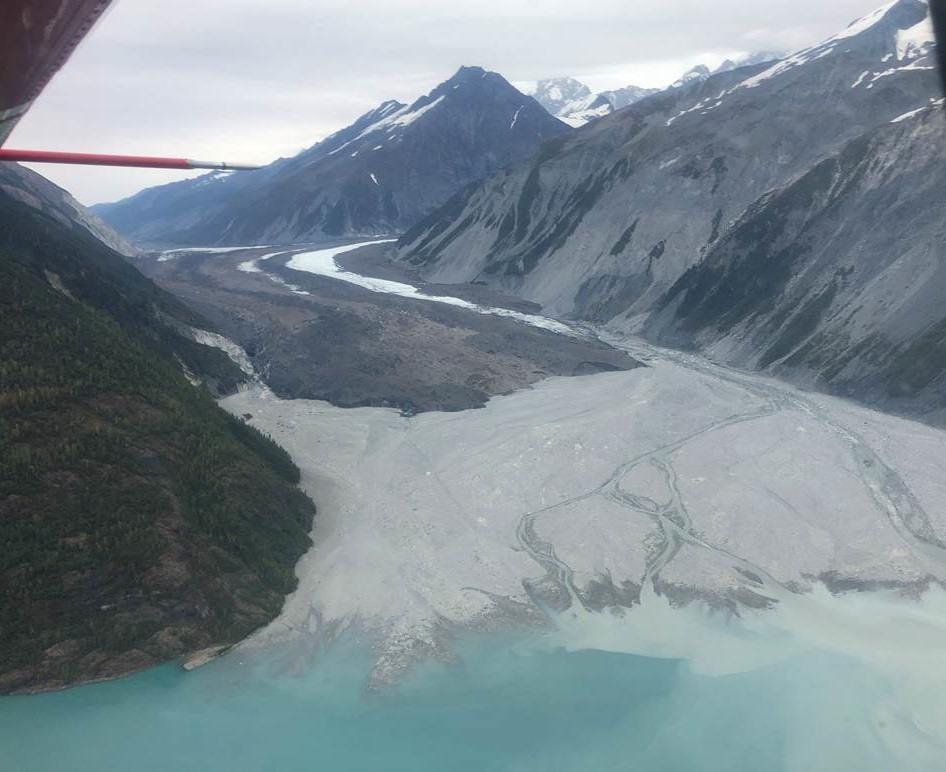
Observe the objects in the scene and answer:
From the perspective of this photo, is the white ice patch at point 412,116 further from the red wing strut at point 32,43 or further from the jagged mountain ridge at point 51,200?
the red wing strut at point 32,43

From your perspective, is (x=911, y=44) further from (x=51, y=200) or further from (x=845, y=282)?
(x=51, y=200)

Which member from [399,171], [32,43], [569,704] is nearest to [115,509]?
[569,704]

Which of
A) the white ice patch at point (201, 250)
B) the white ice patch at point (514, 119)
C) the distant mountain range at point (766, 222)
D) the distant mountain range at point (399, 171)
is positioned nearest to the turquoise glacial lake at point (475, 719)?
the distant mountain range at point (766, 222)

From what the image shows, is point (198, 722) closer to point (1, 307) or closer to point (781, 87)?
point (1, 307)

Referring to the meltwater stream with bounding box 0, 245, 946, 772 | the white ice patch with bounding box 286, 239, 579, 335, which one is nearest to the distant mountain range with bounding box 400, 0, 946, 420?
the white ice patch with bounding box 286, 239, 579, 335

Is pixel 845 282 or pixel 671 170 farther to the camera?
pixel 671 170

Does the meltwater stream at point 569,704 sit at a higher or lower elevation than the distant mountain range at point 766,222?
lower
